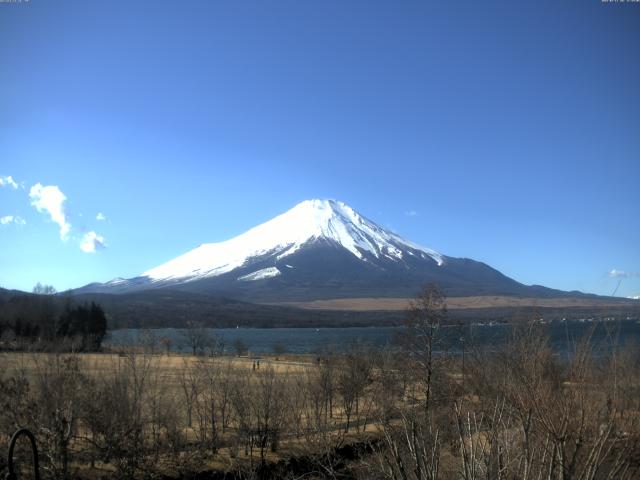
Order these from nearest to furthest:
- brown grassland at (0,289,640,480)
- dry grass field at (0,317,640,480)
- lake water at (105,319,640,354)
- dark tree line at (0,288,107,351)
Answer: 1. brown grassland at (0,289,640,480)
2. dry grass field at (0,317,640,480)
3. lake water at (105,319,640,354)
4. dark tree line at (0,288,107,351)

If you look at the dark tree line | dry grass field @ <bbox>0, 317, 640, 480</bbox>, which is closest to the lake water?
dry grass field @ <bbox>0, 317, 640, 480</bbox>

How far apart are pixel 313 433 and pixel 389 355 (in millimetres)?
11809

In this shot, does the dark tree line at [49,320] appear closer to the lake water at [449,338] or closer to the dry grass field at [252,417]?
the lake water at [449,338]

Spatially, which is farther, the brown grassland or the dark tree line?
the dark tree line

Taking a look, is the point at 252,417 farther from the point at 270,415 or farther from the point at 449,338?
the point at 449,338

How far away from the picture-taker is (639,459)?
12.2 m

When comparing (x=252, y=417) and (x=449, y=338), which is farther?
(x=449, y=338)

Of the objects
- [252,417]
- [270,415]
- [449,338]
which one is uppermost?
[449,338]

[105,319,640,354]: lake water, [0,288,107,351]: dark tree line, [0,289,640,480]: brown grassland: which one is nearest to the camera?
[0,289,640,480]: brown grassland

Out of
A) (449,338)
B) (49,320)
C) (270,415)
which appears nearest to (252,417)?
(270,415)

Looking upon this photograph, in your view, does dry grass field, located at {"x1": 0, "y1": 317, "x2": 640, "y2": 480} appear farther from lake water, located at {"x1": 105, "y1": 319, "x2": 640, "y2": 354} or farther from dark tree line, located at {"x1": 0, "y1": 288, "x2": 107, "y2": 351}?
dark tree line, located at {"x1": 0, "y1": 288, "x2": 107, "y2": 351}

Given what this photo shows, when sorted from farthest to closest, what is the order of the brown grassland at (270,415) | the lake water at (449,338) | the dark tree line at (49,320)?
the dark tree line at (49,320) < the lake water at (449,338) < the brown grassland at (270,415)

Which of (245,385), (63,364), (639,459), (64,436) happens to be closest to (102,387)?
(63,364)

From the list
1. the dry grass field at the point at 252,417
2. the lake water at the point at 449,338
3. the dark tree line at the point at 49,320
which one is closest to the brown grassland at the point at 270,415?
the dry grass field at the point at 252,417
